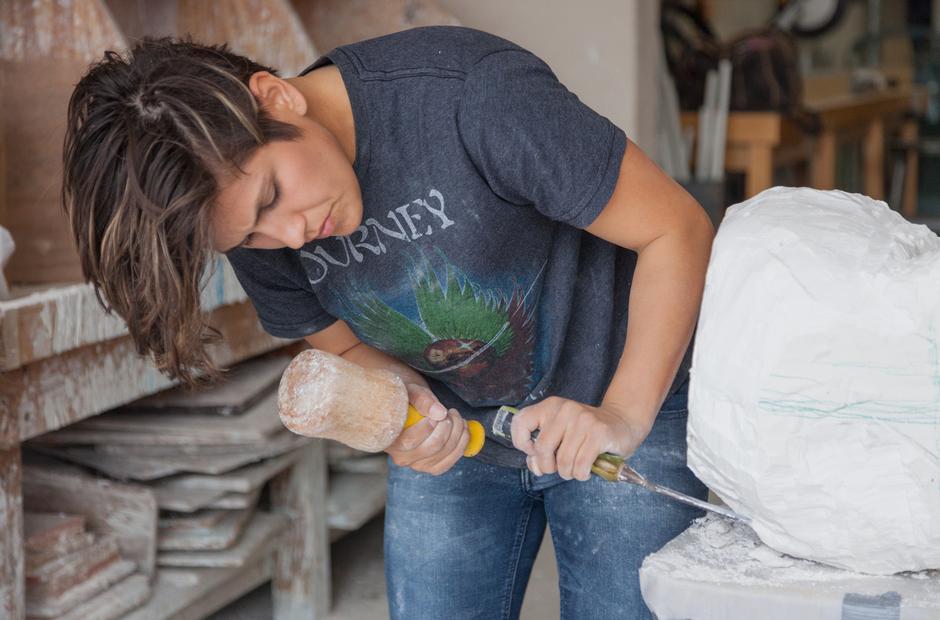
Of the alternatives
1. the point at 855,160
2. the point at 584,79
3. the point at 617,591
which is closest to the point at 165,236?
the point at 617,591

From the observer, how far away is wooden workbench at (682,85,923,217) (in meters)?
3.94

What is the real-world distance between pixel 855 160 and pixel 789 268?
4.98 m

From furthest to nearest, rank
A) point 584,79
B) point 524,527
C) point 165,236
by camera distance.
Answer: point 584,79 → point 524,527 → point 165,236

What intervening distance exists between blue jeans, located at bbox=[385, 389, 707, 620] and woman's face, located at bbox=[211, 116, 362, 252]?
1.51 ft

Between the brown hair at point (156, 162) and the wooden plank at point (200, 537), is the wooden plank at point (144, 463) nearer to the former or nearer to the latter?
the wooden plank at point (200, 537)

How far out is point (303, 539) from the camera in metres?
2.46

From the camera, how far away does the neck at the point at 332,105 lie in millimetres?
1146

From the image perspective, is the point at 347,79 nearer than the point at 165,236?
No

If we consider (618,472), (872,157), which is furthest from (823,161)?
(618,472)

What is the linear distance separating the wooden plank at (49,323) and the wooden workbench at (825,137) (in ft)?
8.68

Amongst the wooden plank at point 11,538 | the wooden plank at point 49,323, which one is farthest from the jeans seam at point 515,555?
the wooden plank at point 11,538

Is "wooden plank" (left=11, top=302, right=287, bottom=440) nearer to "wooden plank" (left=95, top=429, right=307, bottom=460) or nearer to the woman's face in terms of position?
"wooden plank" (left=95, top=429, right=307, bottom=460)

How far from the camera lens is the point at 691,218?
1.18 m

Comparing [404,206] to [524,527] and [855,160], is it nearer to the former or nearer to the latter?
Result: [524,527]
